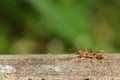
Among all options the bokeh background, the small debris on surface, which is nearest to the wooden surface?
the small debris on surface

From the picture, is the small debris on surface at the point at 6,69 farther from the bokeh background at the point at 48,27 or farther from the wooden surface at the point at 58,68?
the bokeh background at the point at 48,27

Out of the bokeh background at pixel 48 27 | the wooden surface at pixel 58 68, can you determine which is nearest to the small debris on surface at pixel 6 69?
the wooden surface at pixel 58 68

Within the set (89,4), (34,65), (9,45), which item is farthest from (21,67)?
(89,4)

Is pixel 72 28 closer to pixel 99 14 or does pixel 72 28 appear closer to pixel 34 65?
pixel 99 14

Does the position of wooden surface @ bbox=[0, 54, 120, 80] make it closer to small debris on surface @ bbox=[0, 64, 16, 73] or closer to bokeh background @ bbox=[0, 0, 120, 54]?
small debris on surface @ bbox=[0, 64, 16, 73]

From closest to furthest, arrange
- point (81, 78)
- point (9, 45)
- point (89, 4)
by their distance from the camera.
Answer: point (81, 78) → point (9, 45) → point (89, 4)

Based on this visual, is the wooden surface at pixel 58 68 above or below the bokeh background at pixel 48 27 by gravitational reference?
below
